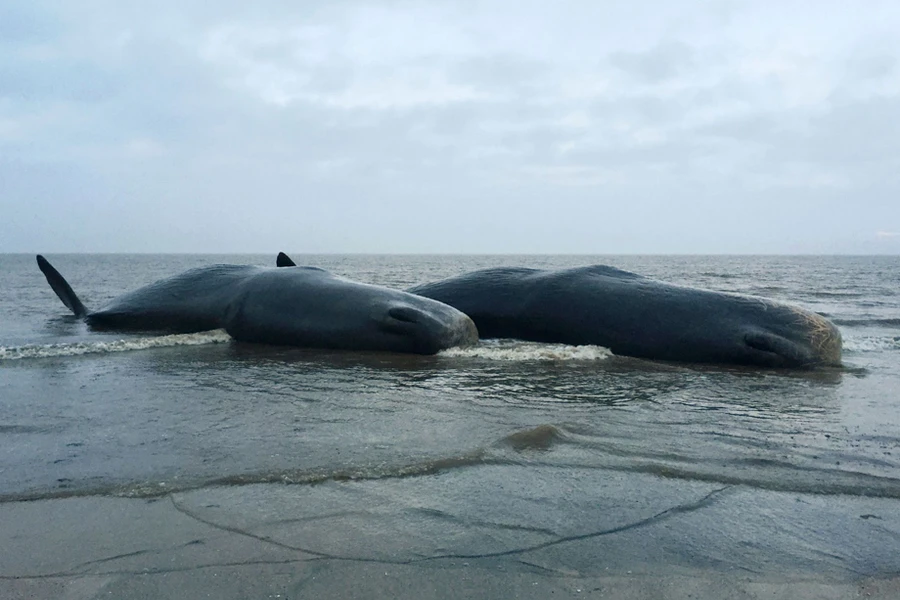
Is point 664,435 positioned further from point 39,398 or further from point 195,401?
point 39,398

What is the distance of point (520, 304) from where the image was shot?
33.8ft

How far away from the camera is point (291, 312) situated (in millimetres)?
9945

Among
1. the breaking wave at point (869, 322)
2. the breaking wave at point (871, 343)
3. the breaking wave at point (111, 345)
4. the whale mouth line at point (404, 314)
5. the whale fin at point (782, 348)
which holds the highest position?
the whale mouth line at point (404, 314)

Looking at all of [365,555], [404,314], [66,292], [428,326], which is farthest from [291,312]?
[365,555]

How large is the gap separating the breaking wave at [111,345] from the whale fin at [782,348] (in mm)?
7258

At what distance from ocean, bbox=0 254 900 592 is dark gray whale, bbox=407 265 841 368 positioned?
94cm

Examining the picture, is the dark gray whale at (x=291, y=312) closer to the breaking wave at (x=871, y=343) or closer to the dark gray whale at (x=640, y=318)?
the dark gray whale at (x=640, y=318)

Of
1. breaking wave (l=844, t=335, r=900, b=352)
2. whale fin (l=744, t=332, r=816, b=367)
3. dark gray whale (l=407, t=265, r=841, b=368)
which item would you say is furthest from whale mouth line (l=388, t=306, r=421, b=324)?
breaking wave (l=844, t=335, r=900, b=352)

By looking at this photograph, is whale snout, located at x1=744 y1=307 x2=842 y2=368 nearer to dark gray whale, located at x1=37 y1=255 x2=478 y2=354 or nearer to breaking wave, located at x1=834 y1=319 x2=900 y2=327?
dark gray whale, located at x1=37 y1=255 x2=478 y2=354

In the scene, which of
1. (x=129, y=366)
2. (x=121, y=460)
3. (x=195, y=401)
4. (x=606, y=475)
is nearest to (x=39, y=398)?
(x=195, y=401)

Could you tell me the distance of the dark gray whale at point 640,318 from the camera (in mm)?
8750

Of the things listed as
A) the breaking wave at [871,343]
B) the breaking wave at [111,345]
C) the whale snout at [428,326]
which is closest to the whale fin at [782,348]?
the breaking wave at [871,343]

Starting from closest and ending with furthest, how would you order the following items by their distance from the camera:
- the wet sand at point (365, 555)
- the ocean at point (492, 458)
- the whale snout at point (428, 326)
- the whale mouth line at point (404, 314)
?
1. the wet sand at point (365, 555)
2. the ocean at point (492, 458)
3. the whale snout at point (428, 326)
4. the whale mouth line at point (404, 314)

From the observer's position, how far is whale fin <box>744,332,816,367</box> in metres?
8.52
